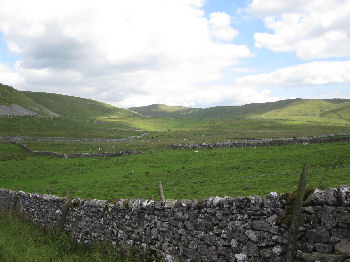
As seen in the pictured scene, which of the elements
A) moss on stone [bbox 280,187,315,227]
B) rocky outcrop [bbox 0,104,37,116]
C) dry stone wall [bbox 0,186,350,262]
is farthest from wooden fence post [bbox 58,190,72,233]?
rocky outcrop [bbox 0,104,37,116]

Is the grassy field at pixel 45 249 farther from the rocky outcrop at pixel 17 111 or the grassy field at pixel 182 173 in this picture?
the rocky outcrop at pixel 17 111

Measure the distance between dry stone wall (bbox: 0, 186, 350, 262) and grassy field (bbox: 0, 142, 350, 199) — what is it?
341 inches

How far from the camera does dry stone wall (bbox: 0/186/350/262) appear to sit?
5230mm

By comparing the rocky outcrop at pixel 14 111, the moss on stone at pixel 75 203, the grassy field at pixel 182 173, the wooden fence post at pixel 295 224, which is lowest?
the grassy field at pixel 182 173

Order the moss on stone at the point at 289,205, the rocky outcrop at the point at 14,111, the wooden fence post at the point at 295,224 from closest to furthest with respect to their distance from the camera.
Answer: the wooden fence post at the point at 295,224
the moss on stone at the point at 289,205
the rocky outcrop at the point at 14,111

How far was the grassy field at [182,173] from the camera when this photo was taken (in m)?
20.7

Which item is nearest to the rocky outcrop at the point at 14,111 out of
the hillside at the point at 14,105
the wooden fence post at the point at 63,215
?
the hillside at the point at 14,105

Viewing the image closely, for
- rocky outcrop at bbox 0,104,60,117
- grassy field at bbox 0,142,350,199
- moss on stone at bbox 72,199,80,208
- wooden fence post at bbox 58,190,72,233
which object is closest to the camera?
moss on stone at bbox 72,199,80,208

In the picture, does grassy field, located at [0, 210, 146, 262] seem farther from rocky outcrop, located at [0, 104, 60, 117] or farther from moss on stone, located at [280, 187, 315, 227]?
rocky outcrop, located at [0, 104, 60, 117]

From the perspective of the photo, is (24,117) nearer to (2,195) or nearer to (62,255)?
(2,195)

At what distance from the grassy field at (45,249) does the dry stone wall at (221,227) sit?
0.43 m

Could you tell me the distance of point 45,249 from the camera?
988 centimetres

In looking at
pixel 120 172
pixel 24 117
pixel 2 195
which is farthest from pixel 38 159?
pixel 24 117

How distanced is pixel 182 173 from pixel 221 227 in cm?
2273
